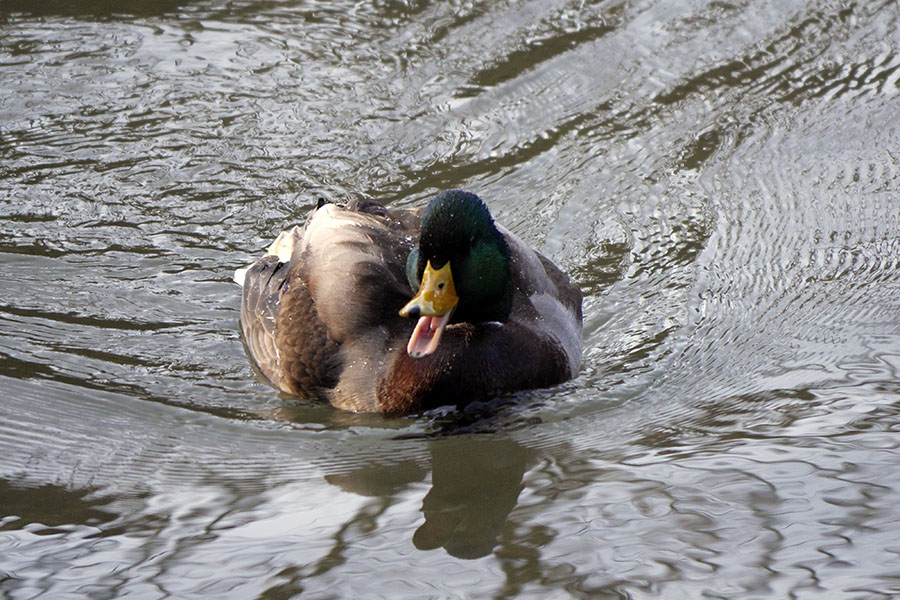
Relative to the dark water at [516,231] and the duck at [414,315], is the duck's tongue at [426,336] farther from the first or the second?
the dark water at [516,231]

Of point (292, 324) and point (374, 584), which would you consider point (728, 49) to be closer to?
point (292, 324)

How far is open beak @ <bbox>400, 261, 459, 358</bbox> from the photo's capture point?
5055 mm

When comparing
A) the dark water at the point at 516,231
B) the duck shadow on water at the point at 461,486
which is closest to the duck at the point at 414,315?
the dark water at the point at 516,231

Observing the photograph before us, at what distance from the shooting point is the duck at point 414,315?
5148mm

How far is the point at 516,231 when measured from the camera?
23.3 ft

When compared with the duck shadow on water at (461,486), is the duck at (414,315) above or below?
above

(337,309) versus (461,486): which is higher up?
(337,309)

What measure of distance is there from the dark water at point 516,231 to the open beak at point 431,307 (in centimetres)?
40

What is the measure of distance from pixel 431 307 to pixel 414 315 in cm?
13

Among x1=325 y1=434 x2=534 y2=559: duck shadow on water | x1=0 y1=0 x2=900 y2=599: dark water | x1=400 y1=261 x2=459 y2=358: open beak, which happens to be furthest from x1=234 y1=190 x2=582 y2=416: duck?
x1=325 y1=434 x2=534 y2=559: duck shadow on water

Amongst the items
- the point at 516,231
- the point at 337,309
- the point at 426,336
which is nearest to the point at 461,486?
the point at 426,336

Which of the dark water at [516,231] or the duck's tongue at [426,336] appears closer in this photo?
the dark water at [516,231]

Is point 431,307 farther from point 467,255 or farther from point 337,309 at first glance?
point 337,309

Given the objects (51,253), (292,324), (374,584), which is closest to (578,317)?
(292,324)
